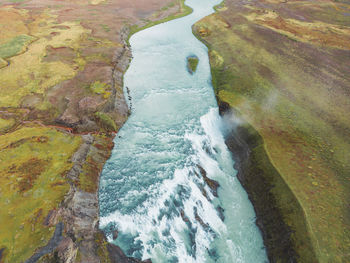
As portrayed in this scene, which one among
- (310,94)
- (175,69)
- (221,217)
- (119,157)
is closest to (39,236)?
(119,157)

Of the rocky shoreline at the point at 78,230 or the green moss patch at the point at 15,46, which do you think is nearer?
the rocky shoreline at the point at 78,230

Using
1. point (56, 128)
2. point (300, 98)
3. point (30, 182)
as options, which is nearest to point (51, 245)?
point (30, 182)

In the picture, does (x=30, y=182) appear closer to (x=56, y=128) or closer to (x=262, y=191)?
(x=56, y=128)

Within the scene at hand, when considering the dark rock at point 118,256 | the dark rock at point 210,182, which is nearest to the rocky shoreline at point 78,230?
the dark rock at point 118,256

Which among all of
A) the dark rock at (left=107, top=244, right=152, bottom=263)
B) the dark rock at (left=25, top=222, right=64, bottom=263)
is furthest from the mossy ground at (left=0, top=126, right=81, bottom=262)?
the dark rock at (left=107, top=244, right=152, bottom=263)

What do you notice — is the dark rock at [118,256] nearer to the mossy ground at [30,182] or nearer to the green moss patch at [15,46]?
the mossy ground at [30,182]

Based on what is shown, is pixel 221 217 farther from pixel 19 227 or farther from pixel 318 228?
pixel 19 227

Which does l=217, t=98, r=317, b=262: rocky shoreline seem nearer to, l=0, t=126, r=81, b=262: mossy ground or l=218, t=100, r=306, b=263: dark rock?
l=218, t=100, r=306, b=263: dark rock
